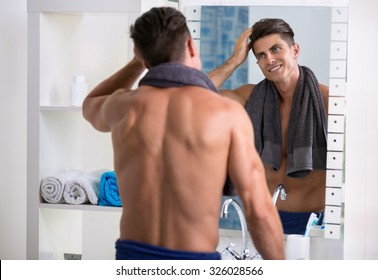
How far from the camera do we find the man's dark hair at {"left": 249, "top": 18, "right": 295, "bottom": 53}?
2.71 metres

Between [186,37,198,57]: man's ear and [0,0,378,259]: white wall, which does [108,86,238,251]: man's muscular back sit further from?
[0,0,378,259]: white wall

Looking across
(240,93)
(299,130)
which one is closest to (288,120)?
(299,130)

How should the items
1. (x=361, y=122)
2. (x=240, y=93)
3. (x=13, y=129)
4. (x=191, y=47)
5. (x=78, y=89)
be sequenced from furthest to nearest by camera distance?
(x=13, y=129) < (x=78, y=89) < (x=240, y=93) < (x=361, y=122) < (x=191, y=47)

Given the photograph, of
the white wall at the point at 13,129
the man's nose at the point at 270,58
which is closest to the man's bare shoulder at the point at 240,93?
the man's nose at the point at 270,58

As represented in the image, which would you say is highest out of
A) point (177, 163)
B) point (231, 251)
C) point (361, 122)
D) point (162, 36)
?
point (162, 36)

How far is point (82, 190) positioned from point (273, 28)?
942mm

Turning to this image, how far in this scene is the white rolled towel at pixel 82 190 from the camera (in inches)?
111

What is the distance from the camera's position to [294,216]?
2727mm

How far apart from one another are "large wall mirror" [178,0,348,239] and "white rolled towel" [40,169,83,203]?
0.66 metres

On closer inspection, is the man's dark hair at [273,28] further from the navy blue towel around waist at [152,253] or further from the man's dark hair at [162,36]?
the navy blue towel around waist at [152,253]

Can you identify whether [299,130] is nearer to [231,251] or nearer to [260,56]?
[260,56]

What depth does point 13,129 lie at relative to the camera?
135 inches

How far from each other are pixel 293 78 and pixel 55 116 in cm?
96
